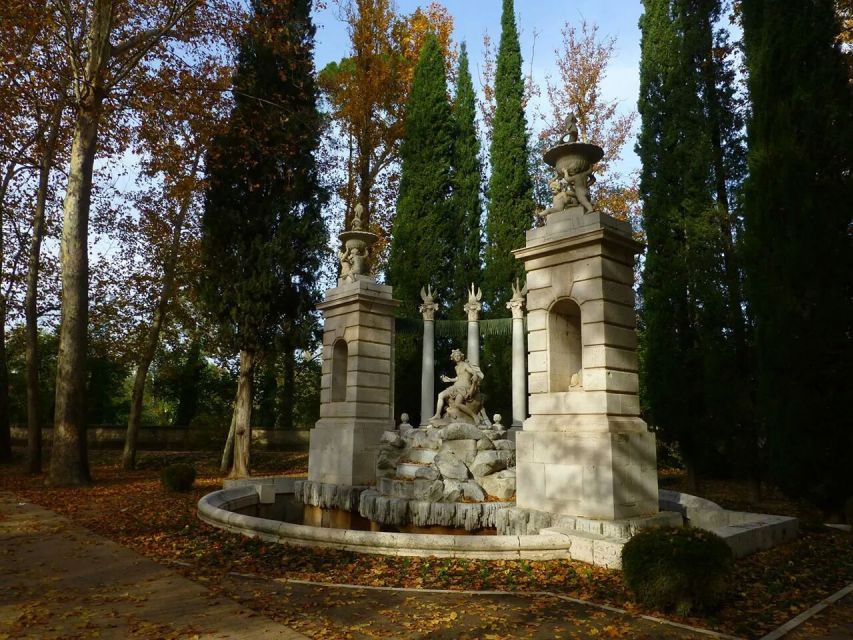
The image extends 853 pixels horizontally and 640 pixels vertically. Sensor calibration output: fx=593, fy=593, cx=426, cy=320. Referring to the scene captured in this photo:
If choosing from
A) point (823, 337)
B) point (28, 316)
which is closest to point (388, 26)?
point (28, 316)

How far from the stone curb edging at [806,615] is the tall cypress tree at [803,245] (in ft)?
15.9

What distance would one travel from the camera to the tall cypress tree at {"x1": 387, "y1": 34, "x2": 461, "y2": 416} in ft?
79.5

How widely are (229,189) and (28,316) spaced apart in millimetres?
7601

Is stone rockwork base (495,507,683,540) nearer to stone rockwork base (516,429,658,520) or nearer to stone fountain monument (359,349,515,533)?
stone rockwork base (516,429,658,520)

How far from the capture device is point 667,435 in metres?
16.3

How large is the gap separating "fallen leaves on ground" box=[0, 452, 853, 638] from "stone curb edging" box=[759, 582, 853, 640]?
0.09 m

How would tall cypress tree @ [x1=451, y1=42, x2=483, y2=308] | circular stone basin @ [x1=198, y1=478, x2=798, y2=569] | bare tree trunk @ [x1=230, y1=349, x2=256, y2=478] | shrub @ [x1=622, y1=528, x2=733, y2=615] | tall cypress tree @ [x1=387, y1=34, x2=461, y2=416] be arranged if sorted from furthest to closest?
tall cypress tree @ [x1=451, y1=42, x2=483, y2=308] → tall cypress tree @ [x1=387, y1=34, x2=461, y2=416] → bare tree trunk @ [x1=230, y1=349, x2=256, y2=478] → circular stone basin @ [x1=198, y1=478, x2=798, y2=569] → shrub @ [x1=622, y1=528, x2=733, y2=615]

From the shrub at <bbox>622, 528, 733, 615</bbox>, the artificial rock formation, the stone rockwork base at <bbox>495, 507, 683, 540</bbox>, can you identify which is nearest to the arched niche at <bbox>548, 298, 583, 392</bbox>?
the stone rockwork base at <bbox>495, 507, 683, 540</bbox>

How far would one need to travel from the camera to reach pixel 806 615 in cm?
573

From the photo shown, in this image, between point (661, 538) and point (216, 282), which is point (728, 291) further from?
point (216, 282)

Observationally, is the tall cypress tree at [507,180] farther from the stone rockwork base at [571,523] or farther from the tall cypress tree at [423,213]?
the stone rockwork base at [571,523]

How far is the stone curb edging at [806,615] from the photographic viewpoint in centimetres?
518

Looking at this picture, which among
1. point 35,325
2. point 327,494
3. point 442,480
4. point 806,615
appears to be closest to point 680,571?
point 806,615

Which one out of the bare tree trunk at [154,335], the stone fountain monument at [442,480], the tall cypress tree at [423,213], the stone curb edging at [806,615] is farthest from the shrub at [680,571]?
the bare tree trunk at [154,335]
